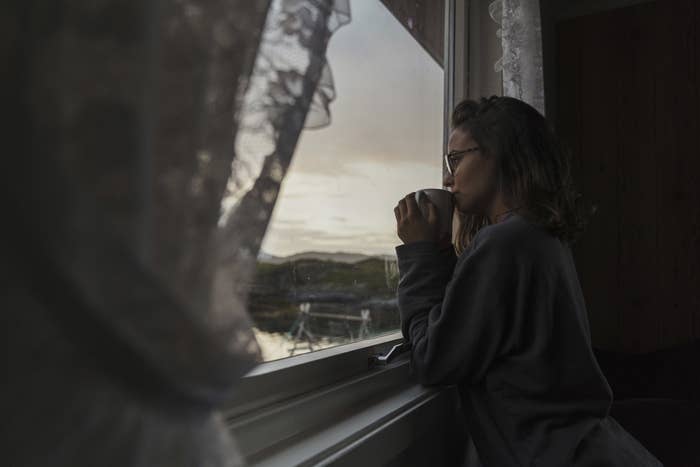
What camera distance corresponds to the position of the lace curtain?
1503 mm

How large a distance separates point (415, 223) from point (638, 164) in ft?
5.98

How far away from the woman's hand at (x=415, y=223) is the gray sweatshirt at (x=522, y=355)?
123 millimetres

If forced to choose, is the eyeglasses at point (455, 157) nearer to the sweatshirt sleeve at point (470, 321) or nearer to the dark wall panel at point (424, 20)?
the sweatshirt sleeve at point (470, 321)

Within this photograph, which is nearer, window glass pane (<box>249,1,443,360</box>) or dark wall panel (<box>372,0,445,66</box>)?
window glass pane (<box>249,1,443,360</box>)

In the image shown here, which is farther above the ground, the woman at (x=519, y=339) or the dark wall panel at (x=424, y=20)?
the dark wall panel at (x=424, y=20)

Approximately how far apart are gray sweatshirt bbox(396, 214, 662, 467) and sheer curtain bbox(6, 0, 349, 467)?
26.5 inches

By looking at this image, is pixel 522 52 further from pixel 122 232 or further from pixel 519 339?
pixel 122 232

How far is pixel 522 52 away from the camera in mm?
1511

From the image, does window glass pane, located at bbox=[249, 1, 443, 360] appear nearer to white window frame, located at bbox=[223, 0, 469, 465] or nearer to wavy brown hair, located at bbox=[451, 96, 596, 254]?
white window frame, located at bbox=[223, 0, 469, 465]

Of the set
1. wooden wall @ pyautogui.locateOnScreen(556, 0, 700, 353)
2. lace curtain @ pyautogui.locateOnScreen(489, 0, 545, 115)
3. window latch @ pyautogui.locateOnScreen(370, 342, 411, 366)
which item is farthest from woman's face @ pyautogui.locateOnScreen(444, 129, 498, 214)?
wooden wall @ pyautogui.locateOnScreen(556, 0, 700, 353)

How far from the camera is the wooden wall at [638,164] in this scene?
7.52 ft

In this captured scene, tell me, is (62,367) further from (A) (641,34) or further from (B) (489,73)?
(A) (641,34)

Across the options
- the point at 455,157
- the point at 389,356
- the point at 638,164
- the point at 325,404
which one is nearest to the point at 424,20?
the point at 455,157

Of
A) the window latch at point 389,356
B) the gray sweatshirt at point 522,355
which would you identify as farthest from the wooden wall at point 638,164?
the window latch at point 389,356
